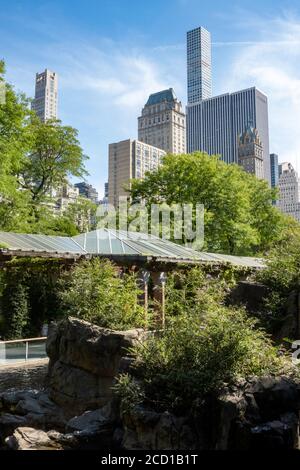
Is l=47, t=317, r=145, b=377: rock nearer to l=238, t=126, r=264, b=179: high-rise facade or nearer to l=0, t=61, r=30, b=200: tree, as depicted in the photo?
l=0, t=61, r=30, b=200: tree

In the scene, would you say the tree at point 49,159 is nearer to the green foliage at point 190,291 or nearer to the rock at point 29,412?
the green foliage at point 190,291

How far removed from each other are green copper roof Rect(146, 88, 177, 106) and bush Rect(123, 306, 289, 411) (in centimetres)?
13877

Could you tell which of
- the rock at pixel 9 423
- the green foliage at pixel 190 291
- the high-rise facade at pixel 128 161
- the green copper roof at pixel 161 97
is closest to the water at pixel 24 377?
the rock at pixel 9 423

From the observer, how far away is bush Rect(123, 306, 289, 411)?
638cm

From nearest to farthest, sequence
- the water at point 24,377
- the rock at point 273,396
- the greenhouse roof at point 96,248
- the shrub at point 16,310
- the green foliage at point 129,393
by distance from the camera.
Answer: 1. the rock at point 273,396
2. the green foliage at point 129,393
3. the water at point 24,377
4. the greenhouse roof at point 96,248
5. the shrub at point 16,310

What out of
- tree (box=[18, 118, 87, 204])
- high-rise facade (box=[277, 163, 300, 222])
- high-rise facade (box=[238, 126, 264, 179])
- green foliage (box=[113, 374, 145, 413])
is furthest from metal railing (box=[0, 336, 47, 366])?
high-rise facade (box=[277, 163, 300, 222])

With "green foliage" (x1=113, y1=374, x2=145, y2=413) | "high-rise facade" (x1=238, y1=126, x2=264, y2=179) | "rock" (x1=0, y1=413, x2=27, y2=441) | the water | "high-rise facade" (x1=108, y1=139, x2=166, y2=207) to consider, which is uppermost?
"high-rise facade" (x1=238, y1=126, x2=264, y2=179)

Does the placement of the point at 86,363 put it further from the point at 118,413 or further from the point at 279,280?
the point at 279,280

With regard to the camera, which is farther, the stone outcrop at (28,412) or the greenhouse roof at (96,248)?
the greenhouse roof at (96,248)

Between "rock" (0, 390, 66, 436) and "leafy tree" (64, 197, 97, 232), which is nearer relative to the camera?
"rock" (0, 390, 66, 436)

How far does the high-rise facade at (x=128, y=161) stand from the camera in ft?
382

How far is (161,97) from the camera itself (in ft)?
482

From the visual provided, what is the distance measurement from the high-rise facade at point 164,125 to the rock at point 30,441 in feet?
401
